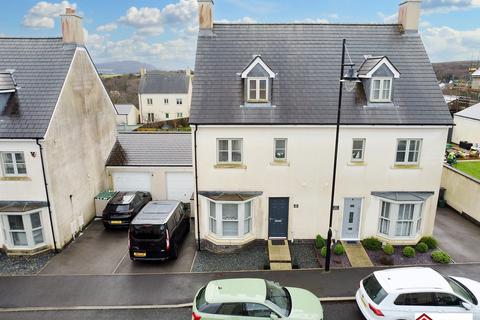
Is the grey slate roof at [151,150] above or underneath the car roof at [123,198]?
above

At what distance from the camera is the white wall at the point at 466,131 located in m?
34.6

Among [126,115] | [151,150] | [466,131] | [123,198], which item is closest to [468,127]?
[466,131]

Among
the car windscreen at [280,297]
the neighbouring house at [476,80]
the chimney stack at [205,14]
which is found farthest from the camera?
the neighbouring house at [476,80]

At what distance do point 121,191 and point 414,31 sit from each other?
61.4 feet

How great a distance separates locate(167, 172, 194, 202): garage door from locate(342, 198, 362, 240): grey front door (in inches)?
364

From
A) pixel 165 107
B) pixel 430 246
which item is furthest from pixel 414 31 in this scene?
pixel 165 107

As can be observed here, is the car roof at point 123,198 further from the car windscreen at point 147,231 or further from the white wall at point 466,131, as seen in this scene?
the white wall at point 466,131

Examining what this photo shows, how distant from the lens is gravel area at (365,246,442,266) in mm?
15258

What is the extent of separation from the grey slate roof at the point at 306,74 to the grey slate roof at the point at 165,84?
49502 mm

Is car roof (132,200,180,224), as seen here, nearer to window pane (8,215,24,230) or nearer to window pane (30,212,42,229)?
window pane (30,212,42,229)

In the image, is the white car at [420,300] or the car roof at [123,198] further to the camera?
the car roof at [123,198]

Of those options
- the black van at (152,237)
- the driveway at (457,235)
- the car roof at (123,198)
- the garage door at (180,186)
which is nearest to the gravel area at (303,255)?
the black van at (152,237)

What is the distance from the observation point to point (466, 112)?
36.7 meters

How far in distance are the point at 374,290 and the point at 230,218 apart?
698cm
